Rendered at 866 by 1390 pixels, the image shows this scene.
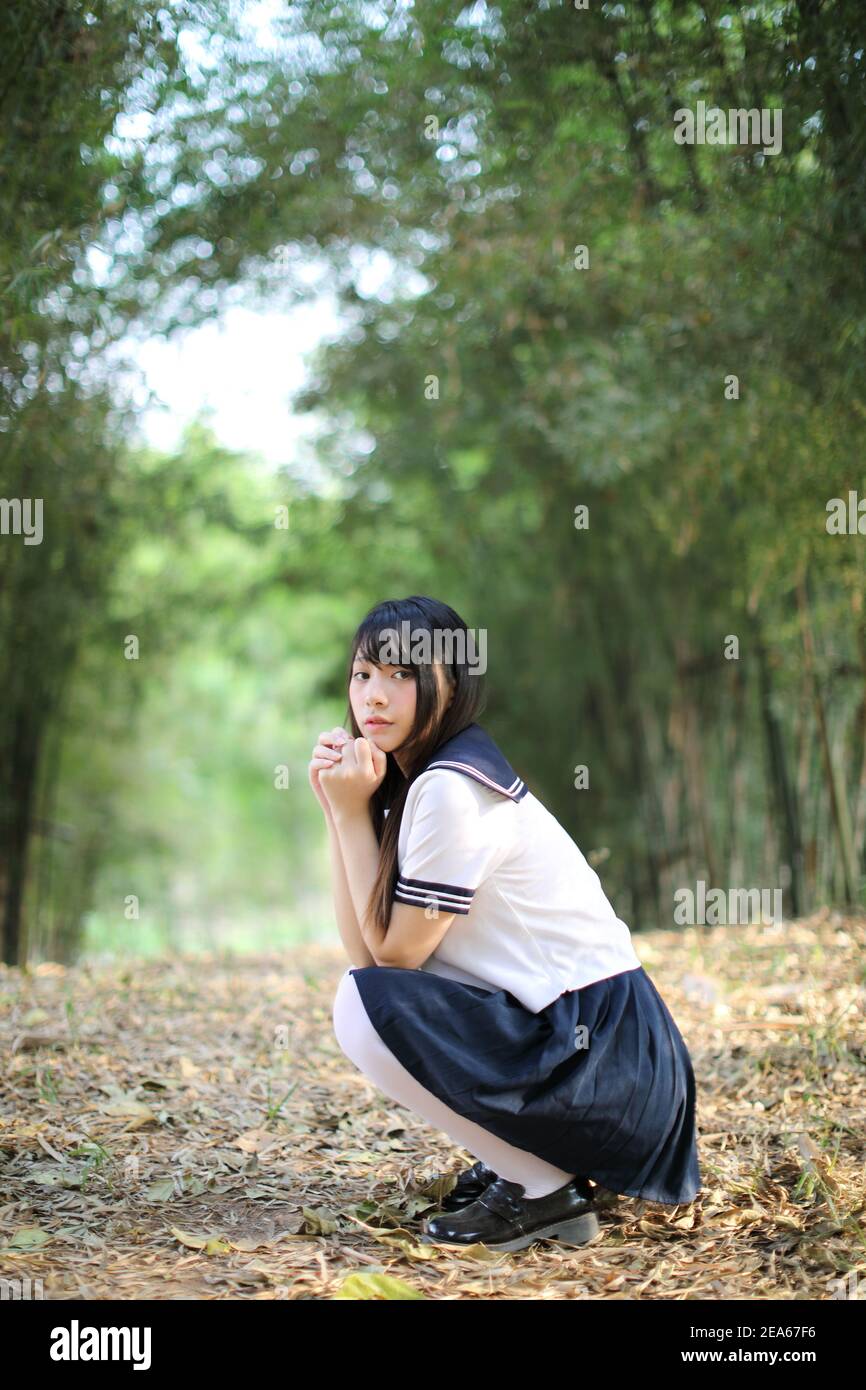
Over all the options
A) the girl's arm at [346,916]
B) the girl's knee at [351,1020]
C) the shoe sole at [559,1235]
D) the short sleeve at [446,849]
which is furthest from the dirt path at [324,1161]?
the short sleeve at [446,849]

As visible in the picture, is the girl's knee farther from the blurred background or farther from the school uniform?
A: the blurred background

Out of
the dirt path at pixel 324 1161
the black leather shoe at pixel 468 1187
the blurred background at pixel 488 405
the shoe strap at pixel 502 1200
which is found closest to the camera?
the dirt path at pixel 324 1161

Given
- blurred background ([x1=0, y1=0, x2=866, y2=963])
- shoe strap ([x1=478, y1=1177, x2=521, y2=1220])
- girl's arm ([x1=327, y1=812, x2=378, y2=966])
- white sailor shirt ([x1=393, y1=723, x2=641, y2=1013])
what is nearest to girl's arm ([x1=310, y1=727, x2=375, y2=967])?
girl's arm ([x1=327, y1=812, x2=378, y2=966])

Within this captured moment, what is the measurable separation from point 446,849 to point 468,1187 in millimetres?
675

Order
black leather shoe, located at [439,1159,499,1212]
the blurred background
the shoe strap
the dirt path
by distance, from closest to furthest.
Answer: the dirt path, the shoe strap, black leather shoe, located at [439,1159,499,1212], the blurred background

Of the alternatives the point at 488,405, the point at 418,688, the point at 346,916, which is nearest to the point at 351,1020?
the point at 346,916

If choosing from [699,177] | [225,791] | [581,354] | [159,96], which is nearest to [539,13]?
[699,177]

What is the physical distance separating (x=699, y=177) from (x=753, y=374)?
0.66 m

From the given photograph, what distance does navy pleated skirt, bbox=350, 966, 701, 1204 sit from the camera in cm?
172

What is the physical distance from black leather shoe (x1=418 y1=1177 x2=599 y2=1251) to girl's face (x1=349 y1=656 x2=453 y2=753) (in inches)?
28.4

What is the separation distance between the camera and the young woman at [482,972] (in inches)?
68.2

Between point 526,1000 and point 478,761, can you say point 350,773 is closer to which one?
point 478,761

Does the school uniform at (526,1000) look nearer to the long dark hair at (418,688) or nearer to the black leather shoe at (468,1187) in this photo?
the long dark hair at (418,688)

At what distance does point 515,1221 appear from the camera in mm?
1810
